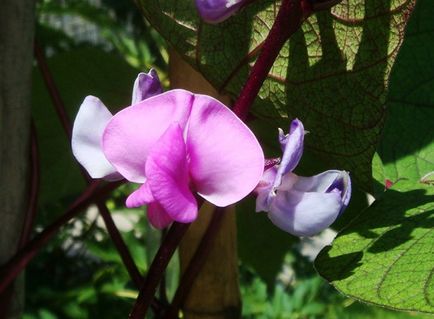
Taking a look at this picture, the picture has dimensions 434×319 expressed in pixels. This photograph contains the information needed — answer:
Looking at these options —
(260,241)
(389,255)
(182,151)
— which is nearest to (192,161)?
(182,151)

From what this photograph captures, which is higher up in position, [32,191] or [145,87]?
[145,87]

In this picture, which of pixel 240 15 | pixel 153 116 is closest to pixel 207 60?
pixel 240 15

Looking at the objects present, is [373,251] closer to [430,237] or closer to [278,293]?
[430,237]

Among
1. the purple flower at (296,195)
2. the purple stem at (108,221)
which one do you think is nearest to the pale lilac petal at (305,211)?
the purple flower at (296,195)

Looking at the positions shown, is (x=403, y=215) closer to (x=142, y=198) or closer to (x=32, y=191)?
(x=142, y=198)

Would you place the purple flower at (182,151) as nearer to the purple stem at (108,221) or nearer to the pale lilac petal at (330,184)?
the pale lilac petal at (330,184)

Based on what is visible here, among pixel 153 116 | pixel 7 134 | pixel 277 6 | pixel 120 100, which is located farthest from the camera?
pixel 120 100
